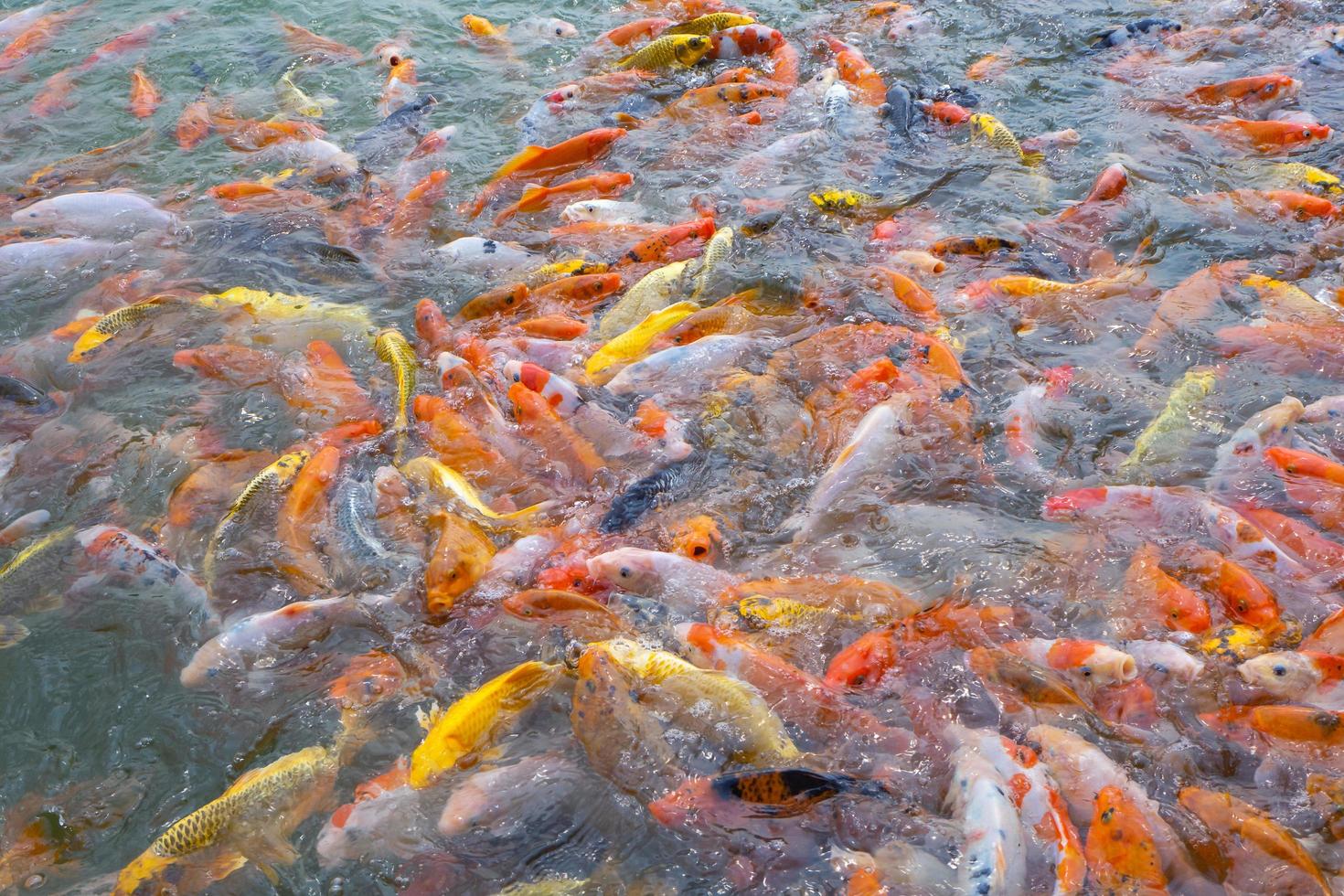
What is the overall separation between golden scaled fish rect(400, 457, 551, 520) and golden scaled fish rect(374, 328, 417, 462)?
24 cm

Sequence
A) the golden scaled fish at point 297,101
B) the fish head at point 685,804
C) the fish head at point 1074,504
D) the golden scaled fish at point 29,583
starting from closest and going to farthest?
1. the fish head at point 685,804
2. the golden scaled fish at point 29,583
3. the fish head at point 1074,504
4. the golden scaled fish at point 297,101

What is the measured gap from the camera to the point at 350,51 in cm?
1008

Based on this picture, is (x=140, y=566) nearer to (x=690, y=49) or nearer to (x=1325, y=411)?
(x=1325, y=411)

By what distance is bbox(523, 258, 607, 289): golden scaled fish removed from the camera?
6.46m

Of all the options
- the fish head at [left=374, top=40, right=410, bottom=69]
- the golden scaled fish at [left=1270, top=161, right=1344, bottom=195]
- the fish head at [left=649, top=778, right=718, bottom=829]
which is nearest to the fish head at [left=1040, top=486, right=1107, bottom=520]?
the fish head at [left=649, top=778, right=718, bottom=829]

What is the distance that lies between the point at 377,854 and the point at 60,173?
7.33 meters

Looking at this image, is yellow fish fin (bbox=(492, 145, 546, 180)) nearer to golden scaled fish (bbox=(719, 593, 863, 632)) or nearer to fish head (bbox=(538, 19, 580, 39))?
fish head (bbox=(538, 19, 580, 39))

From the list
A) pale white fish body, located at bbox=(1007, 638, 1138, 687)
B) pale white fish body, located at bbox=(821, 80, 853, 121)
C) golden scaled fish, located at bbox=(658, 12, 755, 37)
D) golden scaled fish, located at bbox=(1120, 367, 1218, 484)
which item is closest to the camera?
pale white fish body, located at bbox=(1007, 638, 1138, 687)

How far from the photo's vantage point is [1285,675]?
3.73 m

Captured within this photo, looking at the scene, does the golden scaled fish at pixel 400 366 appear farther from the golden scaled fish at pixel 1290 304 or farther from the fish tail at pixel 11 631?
the golden scaled fish at pixel 1290 304

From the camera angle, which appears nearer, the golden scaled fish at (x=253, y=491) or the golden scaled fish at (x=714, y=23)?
the golden scaled fish at (x=253, y=491)

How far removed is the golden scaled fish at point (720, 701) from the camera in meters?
3.65

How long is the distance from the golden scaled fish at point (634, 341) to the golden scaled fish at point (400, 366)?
1.06m

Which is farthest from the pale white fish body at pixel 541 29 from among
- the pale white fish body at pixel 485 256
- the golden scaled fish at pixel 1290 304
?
the golden scaled fish at pixel 1290 304
